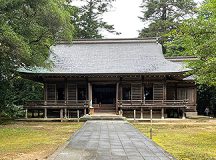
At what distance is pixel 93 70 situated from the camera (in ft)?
96.5

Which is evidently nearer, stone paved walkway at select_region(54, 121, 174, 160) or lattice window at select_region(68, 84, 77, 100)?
stone paved walkway at select_region(54, 121, 174, 160)

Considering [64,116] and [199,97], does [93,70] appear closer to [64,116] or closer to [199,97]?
[64,116]

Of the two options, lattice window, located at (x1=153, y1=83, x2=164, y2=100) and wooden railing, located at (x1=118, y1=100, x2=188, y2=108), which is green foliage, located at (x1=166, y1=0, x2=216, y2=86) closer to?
wooden railing, located at (x1=118, y1=100, x2=188, y2=108)

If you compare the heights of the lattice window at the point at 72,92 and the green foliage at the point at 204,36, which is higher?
the green foliage at the point at 204,36

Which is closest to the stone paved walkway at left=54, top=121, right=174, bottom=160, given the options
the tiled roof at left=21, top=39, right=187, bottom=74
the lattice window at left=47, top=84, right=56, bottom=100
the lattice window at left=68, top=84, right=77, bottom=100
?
the tiled roof at left=21, top=39, right=187, bottom=74

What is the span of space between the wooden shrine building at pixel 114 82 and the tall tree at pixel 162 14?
17.7m

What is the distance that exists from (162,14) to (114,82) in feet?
95.4

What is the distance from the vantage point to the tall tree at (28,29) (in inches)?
651

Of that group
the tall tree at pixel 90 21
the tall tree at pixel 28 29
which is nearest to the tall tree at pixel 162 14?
the tall tree at pixel 90 21

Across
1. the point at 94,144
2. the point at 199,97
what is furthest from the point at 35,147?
the point at 199,97

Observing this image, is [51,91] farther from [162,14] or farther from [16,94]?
[162,14]

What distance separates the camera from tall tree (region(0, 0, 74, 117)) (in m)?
16.5

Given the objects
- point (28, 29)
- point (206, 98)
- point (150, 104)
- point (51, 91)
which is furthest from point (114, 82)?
point (206, 98)

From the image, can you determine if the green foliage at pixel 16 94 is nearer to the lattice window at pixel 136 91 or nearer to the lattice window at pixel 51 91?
the lattice window at pixel 51 91
